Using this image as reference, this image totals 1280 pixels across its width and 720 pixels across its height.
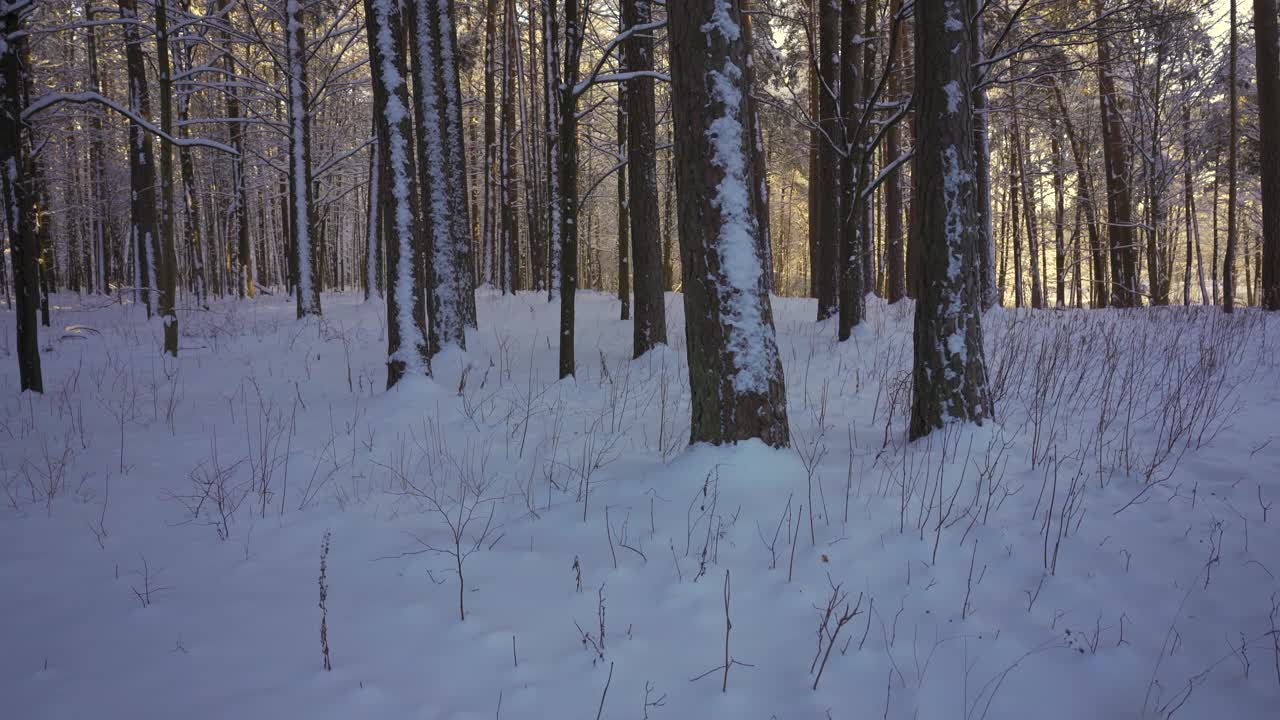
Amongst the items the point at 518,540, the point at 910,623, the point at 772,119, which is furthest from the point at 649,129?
the point at 772,119

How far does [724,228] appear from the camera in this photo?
3.89 m

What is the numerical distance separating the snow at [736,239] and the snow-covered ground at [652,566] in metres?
0.62

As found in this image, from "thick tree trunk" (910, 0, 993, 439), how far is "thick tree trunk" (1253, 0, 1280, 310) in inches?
405

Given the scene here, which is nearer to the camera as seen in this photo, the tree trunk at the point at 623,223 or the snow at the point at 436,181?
the snow at the point at 436,181

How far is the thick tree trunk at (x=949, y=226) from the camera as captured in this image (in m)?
4.10

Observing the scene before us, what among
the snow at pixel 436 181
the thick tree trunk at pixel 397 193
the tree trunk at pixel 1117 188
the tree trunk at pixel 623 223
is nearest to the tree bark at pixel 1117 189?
the tree trunk at pixel 1117 188

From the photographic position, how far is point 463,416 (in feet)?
19.4

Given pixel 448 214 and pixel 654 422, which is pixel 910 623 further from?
pixel 448 214

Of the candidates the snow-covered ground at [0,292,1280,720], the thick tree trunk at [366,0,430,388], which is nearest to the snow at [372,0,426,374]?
the thick tree trunk at [366,0,430,388]

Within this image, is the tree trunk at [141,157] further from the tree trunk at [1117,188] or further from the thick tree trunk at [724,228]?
the tree trunk at [1117,188]

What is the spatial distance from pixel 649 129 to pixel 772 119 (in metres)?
13.0

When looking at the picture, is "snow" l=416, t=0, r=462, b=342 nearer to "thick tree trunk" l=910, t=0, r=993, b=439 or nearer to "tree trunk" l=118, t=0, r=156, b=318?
"tree trunk" l=118, t=0, r=156, b=318

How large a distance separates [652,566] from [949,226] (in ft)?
10.5

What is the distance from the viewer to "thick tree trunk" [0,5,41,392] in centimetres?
651
